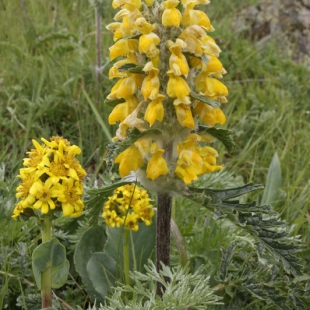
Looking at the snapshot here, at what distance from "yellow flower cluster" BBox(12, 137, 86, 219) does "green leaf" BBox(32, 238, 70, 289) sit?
96 mm

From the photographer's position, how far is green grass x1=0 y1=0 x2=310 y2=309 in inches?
85.7

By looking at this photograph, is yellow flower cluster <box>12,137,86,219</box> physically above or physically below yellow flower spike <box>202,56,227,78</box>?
below

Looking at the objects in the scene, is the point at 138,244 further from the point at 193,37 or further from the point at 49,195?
the point at 193,37

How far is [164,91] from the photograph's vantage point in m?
1.43

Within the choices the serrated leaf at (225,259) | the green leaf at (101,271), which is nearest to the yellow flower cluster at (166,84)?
the serrated leaf at (225,259)

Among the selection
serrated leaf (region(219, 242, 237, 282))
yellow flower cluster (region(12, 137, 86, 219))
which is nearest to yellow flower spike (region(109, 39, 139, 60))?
yellow flower cluster (region(12, 137, 86, 219))

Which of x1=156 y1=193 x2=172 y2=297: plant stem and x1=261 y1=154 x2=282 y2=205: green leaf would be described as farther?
x1=261 y1=154 x2=282 y2=205: green leaf

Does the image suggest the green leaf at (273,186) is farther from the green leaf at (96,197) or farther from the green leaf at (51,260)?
the green leaf at (51,260)

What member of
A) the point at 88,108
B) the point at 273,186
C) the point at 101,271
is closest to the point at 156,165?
the point at 101,271

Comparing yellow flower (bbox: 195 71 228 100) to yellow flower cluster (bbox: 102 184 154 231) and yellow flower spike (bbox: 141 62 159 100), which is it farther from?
yellow flower cluster (bbox: 102 184 154 231)

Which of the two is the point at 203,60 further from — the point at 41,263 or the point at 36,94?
the point at 36,94

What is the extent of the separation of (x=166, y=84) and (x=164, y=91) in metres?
0.02

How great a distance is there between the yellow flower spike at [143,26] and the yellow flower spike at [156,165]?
0.30m

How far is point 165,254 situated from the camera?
1.59 metres
